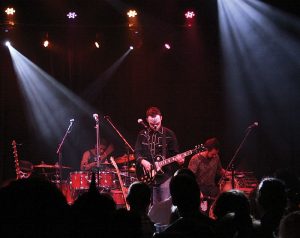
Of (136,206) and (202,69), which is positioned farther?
(202,69)

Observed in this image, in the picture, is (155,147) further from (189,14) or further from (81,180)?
(189,14)

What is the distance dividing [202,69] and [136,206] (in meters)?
8.65

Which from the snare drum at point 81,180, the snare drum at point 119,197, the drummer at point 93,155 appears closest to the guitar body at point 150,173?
the snare drum at point 119,197

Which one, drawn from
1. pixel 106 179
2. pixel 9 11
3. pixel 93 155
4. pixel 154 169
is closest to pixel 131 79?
pixel 93 155

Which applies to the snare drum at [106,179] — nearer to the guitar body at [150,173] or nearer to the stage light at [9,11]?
the guitar body at [150,173]

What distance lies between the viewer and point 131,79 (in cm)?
1278

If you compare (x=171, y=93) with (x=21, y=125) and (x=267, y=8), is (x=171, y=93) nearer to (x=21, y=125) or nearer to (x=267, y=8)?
(x=267, y=8)

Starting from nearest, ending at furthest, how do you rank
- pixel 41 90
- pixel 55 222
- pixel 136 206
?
1. pixel 55 222
2. pixel 136 206
3. pixel 41 90

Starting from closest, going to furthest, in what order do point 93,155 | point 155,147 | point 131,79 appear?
1. point 155,147
2. point 93,155
3. point 131,79

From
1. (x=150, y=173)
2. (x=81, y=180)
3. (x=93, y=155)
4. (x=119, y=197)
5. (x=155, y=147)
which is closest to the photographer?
(x=150, y=173)

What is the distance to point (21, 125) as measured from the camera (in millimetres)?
12633

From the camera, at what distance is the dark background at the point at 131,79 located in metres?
11.9

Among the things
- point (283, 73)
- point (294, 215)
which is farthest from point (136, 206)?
point (283, 73)

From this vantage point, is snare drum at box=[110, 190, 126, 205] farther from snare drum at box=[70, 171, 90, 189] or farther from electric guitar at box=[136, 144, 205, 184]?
electric guitar at box=[136, 144, 205, 184]
